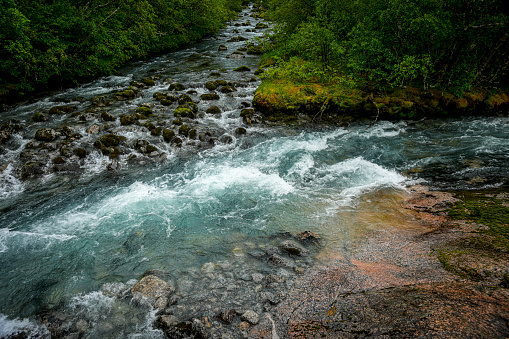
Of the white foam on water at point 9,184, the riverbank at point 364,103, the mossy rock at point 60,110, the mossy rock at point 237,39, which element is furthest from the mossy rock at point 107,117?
the mossy rock at point 237,39

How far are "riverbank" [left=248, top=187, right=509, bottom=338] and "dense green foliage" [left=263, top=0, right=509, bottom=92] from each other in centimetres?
989

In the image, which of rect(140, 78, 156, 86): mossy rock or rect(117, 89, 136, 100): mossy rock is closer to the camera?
rect(117, 89, 136, 100): mossy rock

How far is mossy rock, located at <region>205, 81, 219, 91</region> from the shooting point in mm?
18906

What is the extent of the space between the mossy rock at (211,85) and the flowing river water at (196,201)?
4.05 meters

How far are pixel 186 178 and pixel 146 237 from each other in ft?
12.0

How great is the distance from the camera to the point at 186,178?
10.9 meters

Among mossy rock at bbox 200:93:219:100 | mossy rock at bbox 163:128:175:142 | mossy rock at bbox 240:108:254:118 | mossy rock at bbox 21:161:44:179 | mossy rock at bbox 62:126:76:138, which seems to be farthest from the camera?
mossy rock at bbox 200:93:219:100

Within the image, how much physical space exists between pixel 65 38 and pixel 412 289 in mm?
24448

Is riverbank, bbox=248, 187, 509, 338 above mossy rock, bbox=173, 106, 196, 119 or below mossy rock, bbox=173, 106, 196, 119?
below

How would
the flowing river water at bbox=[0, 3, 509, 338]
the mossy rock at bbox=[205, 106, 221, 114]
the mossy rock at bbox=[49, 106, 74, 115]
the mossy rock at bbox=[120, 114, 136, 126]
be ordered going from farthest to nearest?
the mossy rock at bbox=[205, 106, 221, 114], the mossy rock at bbox=[49, 106, 74, 115], the mossy rock at bbox=[120, 114, 136, 126], the flowing river water at bbox=[0, 3, 509, 338]

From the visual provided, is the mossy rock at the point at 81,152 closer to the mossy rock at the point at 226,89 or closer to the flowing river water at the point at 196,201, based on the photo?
the flowing river water at the point at 196,201

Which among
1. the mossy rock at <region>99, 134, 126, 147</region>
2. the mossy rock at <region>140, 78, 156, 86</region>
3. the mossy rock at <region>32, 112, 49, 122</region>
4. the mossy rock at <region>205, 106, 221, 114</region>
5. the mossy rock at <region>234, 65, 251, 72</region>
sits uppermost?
the mossy rock at <region>234, 65, 251, 72</region>

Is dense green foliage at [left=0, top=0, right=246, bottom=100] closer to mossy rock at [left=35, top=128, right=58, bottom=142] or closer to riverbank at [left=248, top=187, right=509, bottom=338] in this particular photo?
mossy rock at [left=35, top=128, right=58, bottom=142]

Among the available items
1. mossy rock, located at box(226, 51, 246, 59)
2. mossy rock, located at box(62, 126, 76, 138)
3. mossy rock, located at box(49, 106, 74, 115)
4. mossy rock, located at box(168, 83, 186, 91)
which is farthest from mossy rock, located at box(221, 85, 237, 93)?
mossy rock, located at box(226, 51, 246, 59)
